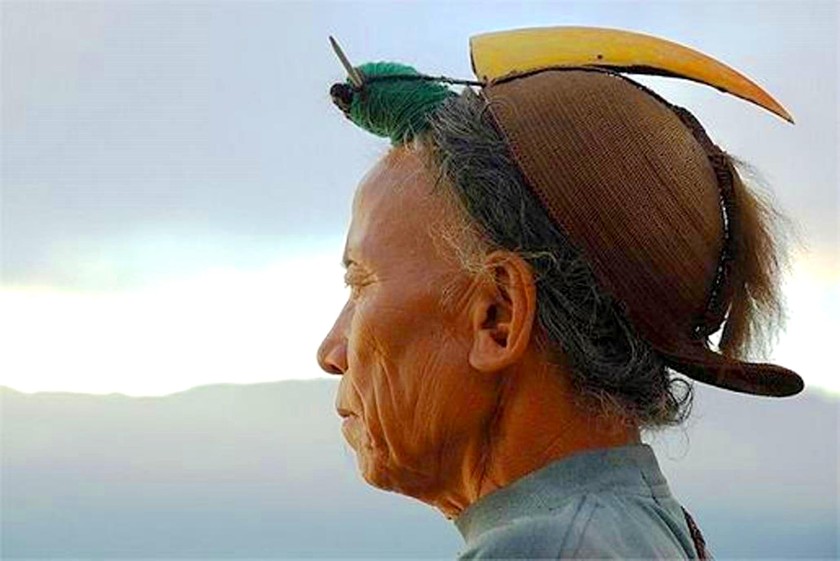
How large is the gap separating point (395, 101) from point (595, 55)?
337 millimetres

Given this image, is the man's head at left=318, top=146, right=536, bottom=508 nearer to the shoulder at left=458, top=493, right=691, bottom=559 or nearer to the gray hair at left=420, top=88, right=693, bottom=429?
the gray hair at left=420, top=88, right=693, bottom=429

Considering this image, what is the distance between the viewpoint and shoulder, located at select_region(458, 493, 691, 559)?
1.91 meters

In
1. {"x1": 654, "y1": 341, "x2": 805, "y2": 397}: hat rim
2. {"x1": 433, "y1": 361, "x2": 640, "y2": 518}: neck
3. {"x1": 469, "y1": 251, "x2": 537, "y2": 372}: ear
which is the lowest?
{"x1": 433, "y1": 361, "x2": 640, "y2": 518}: neck

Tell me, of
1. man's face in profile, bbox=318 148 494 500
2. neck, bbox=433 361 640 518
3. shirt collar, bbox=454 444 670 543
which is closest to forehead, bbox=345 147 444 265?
man's face in profile, bbox=318 148 494 500

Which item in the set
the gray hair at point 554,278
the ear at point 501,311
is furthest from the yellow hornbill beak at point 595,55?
the ear at point 501,311

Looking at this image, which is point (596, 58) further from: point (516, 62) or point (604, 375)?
point (604, 375)

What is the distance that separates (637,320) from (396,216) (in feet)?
1.33

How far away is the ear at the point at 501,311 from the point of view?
6.92 feet

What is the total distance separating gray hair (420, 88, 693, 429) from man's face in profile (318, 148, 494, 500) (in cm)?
6

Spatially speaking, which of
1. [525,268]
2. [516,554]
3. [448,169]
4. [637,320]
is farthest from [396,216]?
[516,554]

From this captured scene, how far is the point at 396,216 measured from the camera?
2270 millimetres

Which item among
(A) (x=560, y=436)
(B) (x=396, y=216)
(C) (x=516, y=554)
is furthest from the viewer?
(B) (x=396, y=216)

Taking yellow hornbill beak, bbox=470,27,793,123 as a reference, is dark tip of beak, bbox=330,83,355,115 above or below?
below

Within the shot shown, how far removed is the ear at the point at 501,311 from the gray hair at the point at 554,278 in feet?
0.06
